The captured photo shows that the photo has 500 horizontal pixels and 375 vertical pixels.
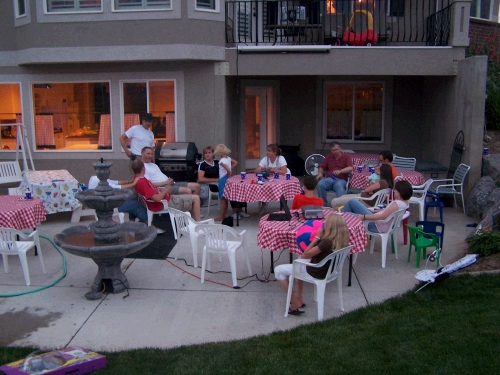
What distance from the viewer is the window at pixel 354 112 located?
13.9 m

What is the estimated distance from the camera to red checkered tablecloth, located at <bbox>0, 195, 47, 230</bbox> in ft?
22.9

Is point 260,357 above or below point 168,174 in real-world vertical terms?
below

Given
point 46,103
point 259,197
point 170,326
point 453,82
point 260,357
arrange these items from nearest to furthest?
point 260,357 → point 170,326 → point 259,197 → point 453,82 → point 46,103

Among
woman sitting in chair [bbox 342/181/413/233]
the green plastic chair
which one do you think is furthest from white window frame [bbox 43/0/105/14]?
the green plastic chair

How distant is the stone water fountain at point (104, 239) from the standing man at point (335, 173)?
404 cm

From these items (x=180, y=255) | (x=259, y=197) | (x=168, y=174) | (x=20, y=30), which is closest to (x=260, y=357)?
(x=180, y=255)

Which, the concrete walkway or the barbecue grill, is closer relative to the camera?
the concrete walkway

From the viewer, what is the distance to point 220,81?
37.6ft

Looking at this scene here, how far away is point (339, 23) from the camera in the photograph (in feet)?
42.8

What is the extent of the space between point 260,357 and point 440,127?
29.3 ft

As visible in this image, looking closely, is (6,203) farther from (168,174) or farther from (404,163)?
(404,163)

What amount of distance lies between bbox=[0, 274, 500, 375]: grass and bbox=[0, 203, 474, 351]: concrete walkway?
1.03 feet

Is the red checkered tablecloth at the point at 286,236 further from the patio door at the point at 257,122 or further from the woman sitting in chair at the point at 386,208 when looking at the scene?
the patio door at the point at 257,122

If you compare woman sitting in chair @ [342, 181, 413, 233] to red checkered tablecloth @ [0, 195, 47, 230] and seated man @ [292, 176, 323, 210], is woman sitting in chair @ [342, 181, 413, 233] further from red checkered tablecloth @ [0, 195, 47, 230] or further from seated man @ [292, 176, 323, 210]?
red checkered tablecloth @ [0, 195, 47, 230]
